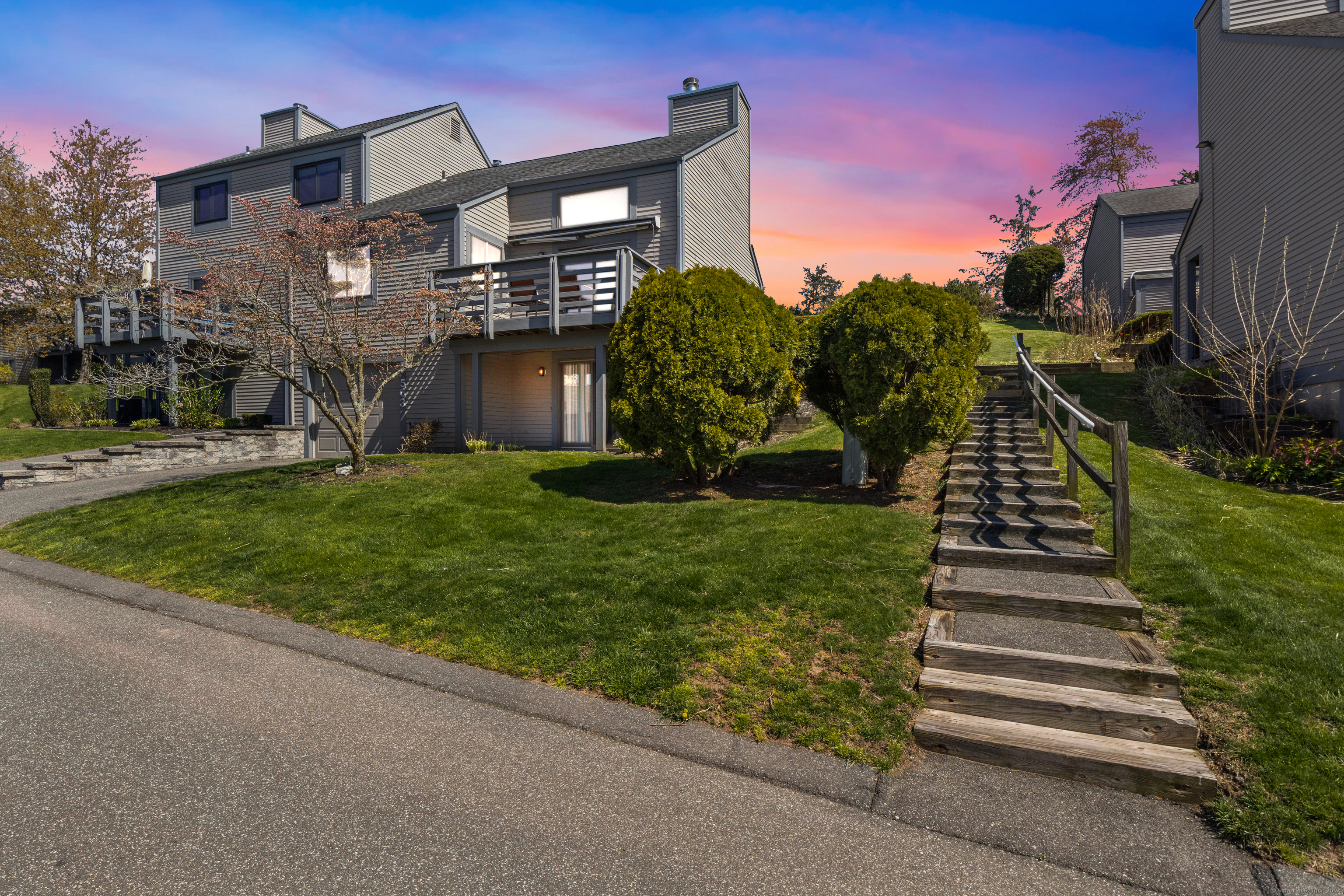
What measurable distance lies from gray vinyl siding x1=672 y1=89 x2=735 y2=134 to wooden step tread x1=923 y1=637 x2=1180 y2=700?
20.4m

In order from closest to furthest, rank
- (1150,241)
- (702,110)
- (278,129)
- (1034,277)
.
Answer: (702,110) < (278,129) < (1150,241) < (1034,277)

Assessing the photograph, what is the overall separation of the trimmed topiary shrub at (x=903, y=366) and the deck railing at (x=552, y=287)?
24.3ft

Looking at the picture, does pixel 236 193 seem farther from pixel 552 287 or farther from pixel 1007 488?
pixel 1007 488

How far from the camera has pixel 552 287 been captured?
48.7ft

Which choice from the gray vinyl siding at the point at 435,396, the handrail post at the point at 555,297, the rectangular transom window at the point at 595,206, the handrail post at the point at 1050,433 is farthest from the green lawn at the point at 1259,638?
the gray vinyl siding at the point at 435,396

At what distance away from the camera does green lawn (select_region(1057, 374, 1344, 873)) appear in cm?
294

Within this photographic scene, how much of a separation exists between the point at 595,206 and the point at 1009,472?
1405 cm

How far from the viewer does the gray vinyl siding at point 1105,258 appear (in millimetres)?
25828

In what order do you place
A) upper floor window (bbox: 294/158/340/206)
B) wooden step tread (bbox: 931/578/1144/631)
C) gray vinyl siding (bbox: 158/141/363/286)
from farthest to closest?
upper floor window (bbox: 294/158/340/206) < gray vinyl siding (bbox: 158/141/363/286) < wooden step tread (bbox: 931/578/1144/631)

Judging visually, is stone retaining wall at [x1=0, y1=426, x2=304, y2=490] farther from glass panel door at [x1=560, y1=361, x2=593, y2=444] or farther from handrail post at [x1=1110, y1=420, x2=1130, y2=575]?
handrail post at [x1=1110, y1=420, x2=1130, y2=575]

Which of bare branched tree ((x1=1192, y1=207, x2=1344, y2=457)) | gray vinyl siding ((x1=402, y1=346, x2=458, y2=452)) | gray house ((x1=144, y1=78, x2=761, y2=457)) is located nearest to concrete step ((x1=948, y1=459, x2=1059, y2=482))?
bare branched tree ((x1=1192, y1=207, x2=1344, y2=457))

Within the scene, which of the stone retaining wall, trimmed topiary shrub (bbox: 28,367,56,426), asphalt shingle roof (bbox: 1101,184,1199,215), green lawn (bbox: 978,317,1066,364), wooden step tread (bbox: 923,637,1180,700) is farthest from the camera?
asphalt shingle roof (bbox: 1101,184,1199,215)

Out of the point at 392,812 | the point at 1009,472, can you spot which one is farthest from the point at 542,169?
the point at 392,812

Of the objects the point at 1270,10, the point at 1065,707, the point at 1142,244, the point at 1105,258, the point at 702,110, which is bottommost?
the point at 1065,707
